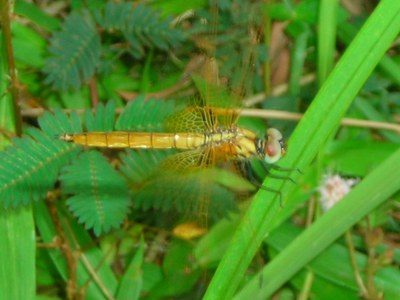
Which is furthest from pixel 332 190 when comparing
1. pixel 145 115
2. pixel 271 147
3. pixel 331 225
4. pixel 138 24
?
pixel 138 24

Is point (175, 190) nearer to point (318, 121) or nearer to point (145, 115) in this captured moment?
point (145, 115)

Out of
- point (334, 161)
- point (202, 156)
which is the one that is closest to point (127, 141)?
point (202, 156)

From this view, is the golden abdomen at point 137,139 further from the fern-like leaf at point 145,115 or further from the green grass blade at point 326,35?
the green grass blade at point 326,35

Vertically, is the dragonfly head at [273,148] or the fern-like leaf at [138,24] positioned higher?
the fern-like leaf at [138,24]

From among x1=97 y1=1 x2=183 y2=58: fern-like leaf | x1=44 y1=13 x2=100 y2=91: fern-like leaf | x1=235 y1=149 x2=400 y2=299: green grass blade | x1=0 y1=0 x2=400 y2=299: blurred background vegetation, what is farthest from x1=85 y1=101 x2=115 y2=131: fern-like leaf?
x1=235 y1=149 x2=400 y2=299: green grass blade

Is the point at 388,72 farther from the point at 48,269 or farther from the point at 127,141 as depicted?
the point at 48,269

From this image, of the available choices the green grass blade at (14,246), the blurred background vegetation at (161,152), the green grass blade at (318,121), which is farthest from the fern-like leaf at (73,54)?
the green grass blade at (318,121)

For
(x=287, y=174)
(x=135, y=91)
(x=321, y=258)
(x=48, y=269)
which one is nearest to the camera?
(x=287, y=174)
